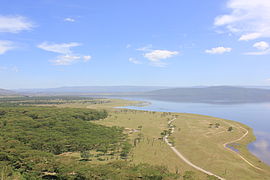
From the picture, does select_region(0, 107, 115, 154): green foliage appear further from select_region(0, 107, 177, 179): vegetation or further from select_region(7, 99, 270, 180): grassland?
select_region(7, 99, 270, 180): grassland

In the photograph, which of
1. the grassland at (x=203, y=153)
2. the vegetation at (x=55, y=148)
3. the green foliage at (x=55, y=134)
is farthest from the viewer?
the green foliage at (x=55, y=134)

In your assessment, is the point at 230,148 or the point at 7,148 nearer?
the point at 7,148

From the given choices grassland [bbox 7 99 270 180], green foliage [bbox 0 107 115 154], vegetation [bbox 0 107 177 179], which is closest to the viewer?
vegetation [bbox 0 107 177 179]

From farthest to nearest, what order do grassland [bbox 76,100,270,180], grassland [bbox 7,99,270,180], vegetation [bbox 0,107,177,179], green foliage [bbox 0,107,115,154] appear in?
1. green foliage [bbox 0,107,115,154]
2. grassland [bbox 76,100,270,180]
3. grassland [bbox 7,99,270,180]
4. vegetation [bbox 0,107,177,179]

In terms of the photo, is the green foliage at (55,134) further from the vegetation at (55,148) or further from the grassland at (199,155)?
the grassland at (199,155)

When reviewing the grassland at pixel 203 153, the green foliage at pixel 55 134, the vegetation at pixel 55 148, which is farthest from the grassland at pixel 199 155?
the green foliage at pixel 55 134

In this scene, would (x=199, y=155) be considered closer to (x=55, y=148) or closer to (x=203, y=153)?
(x=203, y=153)

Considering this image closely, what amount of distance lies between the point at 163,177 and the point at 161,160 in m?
16.3

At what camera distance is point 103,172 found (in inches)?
1325

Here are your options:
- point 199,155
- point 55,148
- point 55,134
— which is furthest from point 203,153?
point 55,134

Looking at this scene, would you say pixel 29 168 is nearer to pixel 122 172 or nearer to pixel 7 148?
pixel 7 148

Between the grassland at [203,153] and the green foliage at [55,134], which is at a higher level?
the green foliage at [55,134]

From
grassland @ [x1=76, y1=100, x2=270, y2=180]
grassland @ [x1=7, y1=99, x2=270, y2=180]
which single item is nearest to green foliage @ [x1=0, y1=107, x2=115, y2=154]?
grassland @ [x1=7, y1=99, x2=270, y2=180]

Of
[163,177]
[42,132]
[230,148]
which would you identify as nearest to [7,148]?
[42,132]
